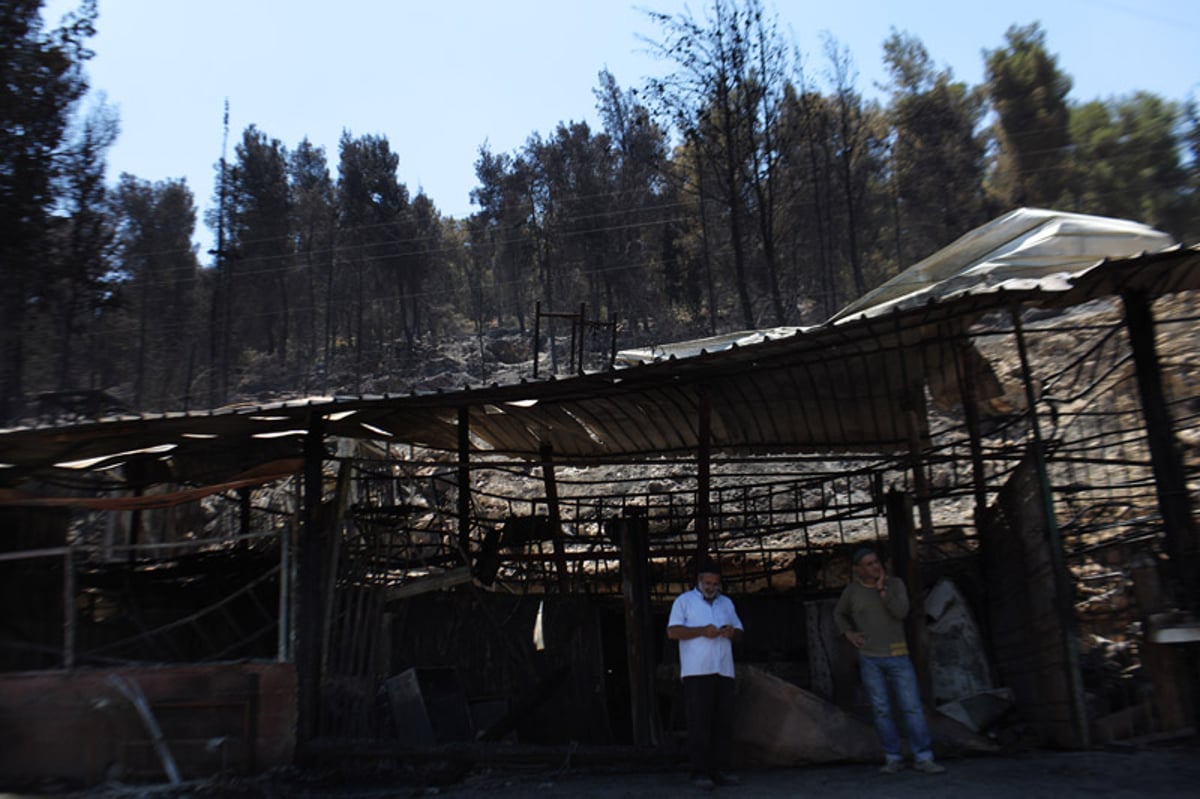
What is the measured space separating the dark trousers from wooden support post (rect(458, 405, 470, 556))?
297 centimetres

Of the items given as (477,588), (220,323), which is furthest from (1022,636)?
(220,323)

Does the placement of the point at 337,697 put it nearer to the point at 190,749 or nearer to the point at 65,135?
the point at 190,749

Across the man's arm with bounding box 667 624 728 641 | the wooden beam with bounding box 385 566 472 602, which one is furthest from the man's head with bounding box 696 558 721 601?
the wooden beam with bounding box 385 566 472 602

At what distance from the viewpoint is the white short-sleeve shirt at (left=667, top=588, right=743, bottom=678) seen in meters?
6.75

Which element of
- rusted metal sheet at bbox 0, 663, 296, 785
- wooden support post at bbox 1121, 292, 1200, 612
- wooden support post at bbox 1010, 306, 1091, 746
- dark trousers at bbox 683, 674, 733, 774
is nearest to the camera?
wooden support post at bbox 1010, 306, 1091, 746

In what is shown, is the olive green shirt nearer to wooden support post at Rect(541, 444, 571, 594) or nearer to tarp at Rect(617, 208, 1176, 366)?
tarp at Rect(617, 208, 1176, 366)

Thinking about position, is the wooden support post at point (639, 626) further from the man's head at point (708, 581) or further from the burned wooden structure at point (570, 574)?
the man's head at point (708, 581)

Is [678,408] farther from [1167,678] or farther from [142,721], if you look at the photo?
[142,721]

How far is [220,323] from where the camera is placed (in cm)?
3862

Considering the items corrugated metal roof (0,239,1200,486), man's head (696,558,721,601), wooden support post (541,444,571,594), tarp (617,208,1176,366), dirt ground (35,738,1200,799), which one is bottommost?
dirt ground (35,738,1200,799)

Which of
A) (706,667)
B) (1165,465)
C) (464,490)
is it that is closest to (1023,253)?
(1165,465)

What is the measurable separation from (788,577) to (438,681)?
16.7 feet

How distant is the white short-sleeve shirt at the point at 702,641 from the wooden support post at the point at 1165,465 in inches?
136

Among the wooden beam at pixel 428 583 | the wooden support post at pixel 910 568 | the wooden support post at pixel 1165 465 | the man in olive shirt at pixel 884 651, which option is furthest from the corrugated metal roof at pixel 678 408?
the man in olive shirt at pixel 884 651
